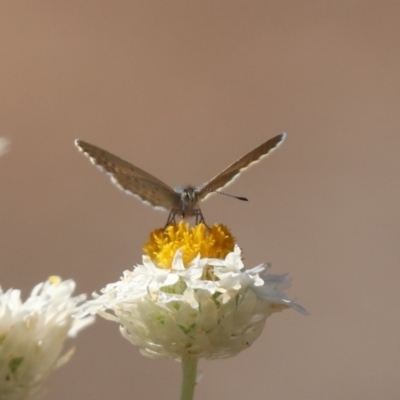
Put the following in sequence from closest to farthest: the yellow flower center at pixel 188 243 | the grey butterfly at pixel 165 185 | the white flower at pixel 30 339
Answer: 1. the white flower at pixel 30 339
2. the yellow flower center at pixel 188 243
3. the grey butterfly at pixel 165 185

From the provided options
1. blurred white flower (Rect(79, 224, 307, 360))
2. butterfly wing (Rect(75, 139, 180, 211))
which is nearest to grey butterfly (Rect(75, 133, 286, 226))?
butterfly wing (Rect(75, 139, 180, 211))

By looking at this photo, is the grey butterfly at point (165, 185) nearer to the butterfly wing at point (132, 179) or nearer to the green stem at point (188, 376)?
the butterfly wing at point (132, 179)

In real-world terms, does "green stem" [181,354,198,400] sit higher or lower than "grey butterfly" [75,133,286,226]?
lower

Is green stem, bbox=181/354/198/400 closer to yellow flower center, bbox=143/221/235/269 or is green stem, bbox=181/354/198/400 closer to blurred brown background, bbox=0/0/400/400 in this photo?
yellow flower center, bbox=143/221/235/269

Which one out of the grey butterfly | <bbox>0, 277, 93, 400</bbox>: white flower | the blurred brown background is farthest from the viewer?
the blurred brown background

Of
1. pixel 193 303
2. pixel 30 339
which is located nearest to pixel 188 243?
pixel 193 303

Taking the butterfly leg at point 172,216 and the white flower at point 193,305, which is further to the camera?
the butterfly leg at point 172,216

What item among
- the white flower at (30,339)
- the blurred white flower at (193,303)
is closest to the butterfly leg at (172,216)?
the blurred white flower at (193,303)

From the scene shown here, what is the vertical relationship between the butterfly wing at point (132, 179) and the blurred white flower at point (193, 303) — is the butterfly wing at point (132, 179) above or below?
above
